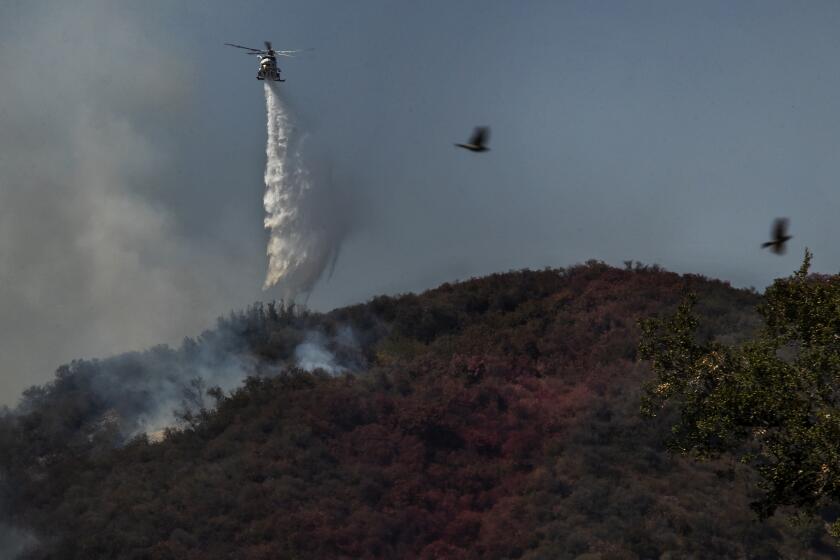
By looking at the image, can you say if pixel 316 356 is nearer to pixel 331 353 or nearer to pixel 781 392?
pixel 331 353

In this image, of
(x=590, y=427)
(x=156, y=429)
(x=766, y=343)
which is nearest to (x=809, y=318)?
(x=766, y=343)

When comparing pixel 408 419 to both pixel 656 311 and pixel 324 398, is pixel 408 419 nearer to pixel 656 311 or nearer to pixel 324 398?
pixel 324 398

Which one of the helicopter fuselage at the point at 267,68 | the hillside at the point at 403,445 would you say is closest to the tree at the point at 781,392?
the hillside at the point at 403,445

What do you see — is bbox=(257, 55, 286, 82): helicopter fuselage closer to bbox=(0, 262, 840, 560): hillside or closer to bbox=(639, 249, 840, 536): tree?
bbox=(0, 262, 840, 560): hillside

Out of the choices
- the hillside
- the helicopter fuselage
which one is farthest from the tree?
the helicopter fuselage

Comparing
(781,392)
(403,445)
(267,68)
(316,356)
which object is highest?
(267,68)

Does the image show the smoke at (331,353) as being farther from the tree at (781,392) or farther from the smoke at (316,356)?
the tree at (781,392)

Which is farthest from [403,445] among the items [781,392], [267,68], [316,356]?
[781,392]
